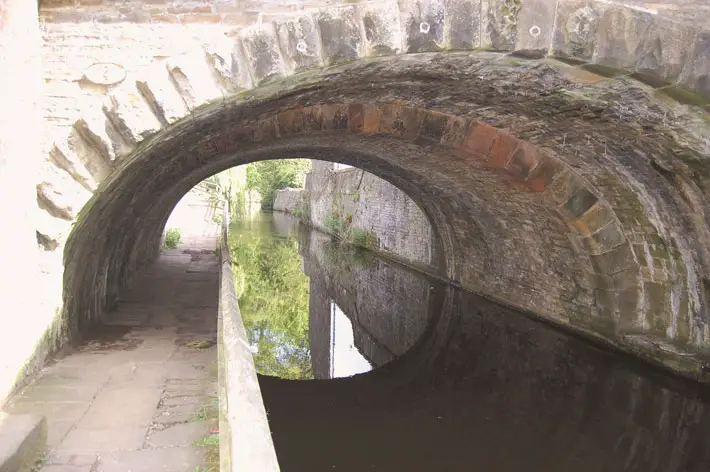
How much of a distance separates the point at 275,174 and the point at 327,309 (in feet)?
106

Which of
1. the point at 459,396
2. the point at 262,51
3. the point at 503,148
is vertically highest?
the point at 262,51

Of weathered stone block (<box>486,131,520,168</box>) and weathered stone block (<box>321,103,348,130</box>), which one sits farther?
weathered stone block (<box>486,131,520,168</box>)

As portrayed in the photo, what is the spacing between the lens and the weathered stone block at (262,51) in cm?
326

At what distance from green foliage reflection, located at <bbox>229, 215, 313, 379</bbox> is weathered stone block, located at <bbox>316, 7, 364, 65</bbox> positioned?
4556 millimetres

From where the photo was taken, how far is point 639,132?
14.9 feet

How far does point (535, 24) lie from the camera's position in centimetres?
338

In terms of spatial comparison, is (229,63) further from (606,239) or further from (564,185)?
(606,239)

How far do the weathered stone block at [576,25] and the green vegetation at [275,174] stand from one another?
3611 centimetres

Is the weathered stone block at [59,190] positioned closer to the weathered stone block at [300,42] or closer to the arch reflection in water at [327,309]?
the weathered stone block at [300,42]

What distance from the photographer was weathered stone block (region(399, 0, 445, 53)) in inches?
130

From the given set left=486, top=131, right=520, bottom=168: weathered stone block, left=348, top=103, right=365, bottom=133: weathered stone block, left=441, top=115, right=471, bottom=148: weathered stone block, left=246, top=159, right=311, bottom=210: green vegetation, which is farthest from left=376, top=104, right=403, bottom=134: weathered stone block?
left=246, top=159, right=311, bottom=210: green vegetation

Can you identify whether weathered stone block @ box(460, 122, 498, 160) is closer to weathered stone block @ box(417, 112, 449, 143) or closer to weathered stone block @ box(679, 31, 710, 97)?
weathered stone block @ box(417, 112, 449, 143)

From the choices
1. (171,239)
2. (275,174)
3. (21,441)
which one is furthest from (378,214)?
(275,174)

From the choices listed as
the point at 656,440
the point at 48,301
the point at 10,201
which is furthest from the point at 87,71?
the point at 656,440
